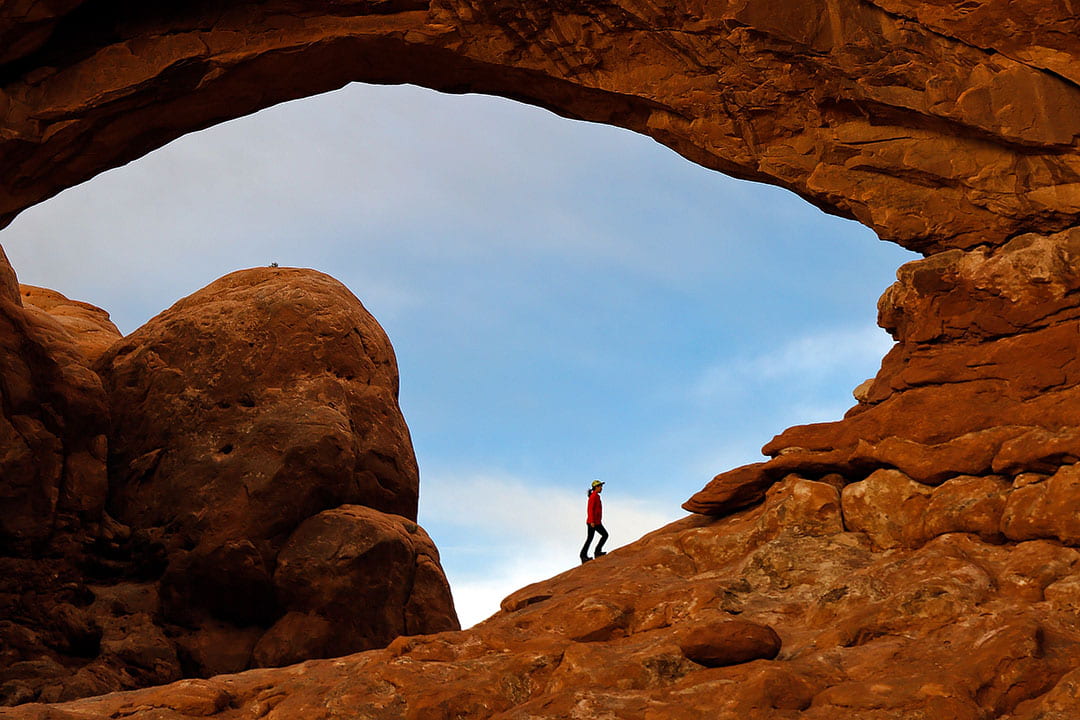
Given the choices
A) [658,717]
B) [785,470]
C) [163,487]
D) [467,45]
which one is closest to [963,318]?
[785,470]

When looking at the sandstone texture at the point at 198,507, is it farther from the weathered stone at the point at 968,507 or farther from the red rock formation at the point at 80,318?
the weathered stone at the point at 968,507

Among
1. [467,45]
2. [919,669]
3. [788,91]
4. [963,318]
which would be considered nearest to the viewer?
[919,669]

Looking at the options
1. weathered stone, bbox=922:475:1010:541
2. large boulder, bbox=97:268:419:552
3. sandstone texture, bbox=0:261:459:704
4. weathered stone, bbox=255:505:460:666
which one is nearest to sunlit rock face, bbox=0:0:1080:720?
weathered stone, bbox=922:475:1010:541

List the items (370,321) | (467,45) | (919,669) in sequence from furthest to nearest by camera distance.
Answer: (370,321), (467,45), (919,669)

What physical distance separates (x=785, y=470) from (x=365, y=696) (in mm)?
5694

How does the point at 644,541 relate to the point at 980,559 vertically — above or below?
above

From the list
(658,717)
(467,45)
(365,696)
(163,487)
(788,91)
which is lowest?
(658,717)

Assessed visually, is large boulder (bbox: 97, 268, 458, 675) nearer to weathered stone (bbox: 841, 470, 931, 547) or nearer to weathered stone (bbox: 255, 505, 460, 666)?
weathered stone (bbox: 255, 505, 460, 666)

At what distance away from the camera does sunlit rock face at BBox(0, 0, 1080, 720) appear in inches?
357

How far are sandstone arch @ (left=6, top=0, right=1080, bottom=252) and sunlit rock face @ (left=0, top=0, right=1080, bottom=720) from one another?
0.11 ft

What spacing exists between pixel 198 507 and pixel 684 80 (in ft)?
37.5

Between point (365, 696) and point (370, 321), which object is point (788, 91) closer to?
point (365, 696)

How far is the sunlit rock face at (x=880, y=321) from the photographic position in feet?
29.8

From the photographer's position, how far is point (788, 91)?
13.8 meters
